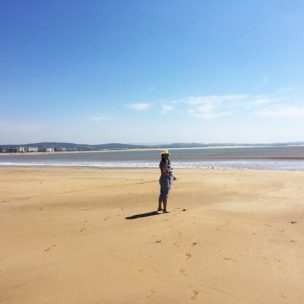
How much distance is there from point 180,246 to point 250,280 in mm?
1827

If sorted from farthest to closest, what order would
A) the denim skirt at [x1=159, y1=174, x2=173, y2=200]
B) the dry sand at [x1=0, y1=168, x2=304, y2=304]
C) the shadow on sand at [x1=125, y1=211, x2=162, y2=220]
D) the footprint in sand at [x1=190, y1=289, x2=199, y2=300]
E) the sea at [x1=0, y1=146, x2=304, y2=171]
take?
the sea at [x1=0, y1=146, x2=304, y2=171] → the denim skirt at [x1=159, y1=174, x2=173, y2=200] → the shadow on sand at [x1=125, y1=211, x2=162, y2=220] → the dry sand at [x1=0, y1=168, x2=304, y2=304] → the footprint in sand at [x1=190, y1=289, x2=199, y2=300]

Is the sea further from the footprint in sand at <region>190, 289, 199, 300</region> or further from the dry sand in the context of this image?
the footprint in sand at <region>190, 289, 199, 300</region>

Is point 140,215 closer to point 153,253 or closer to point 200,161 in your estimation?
point 153,253

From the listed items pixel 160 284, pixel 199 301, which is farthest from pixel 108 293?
pixel 199 301

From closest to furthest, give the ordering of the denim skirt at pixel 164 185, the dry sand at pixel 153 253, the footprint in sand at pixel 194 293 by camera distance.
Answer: the footprint in sand at pixel 194 293 → the dry sand at pixel 153 253 → the denim skirt at pixel 164 185

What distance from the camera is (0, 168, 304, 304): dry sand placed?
4832 mm

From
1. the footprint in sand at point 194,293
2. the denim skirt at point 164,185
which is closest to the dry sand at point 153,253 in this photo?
the footprint in sand at point 194,293

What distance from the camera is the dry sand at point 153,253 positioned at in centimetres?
483

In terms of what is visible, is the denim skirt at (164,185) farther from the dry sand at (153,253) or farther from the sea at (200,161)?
the sea at (200,161)

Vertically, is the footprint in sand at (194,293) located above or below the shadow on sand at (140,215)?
below

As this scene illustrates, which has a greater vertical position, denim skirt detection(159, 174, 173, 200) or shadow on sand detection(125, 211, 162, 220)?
denim skirt detection(159, 174, 173, 200)

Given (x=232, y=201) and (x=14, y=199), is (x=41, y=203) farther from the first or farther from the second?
(x=232, y=201)

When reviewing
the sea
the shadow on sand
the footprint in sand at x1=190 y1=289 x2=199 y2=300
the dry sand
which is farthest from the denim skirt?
the sea

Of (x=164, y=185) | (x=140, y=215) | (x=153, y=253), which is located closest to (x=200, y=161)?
(x=164, y=185)
